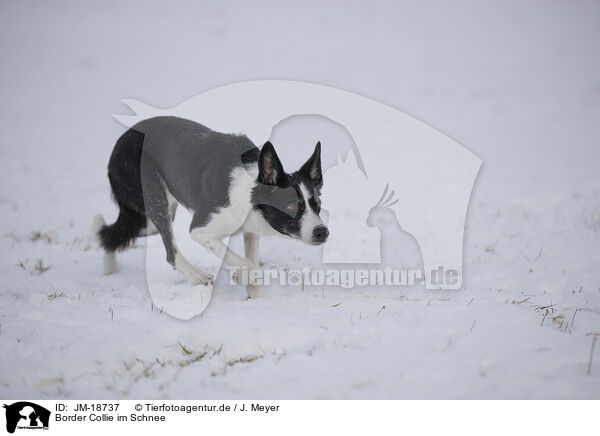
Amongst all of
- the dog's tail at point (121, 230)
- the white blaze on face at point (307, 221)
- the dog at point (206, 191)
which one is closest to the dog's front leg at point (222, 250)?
the dog at point (206, 191)

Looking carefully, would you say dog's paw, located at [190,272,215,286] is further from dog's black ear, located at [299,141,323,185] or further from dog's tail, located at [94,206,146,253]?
dog's black ear, located at [299,141,323,185]

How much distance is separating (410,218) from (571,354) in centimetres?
400

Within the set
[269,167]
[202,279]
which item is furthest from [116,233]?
[269,167]

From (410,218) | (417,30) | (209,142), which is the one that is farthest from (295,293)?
(417,30)

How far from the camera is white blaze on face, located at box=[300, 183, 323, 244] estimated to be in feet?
11.9

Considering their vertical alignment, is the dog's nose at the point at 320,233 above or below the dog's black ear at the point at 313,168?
below

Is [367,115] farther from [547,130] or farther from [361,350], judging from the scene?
[361,350]

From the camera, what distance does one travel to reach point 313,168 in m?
3.84

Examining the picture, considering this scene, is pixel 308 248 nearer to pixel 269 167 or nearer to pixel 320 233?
pixel 320 233

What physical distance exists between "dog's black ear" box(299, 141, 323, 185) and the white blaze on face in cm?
16
